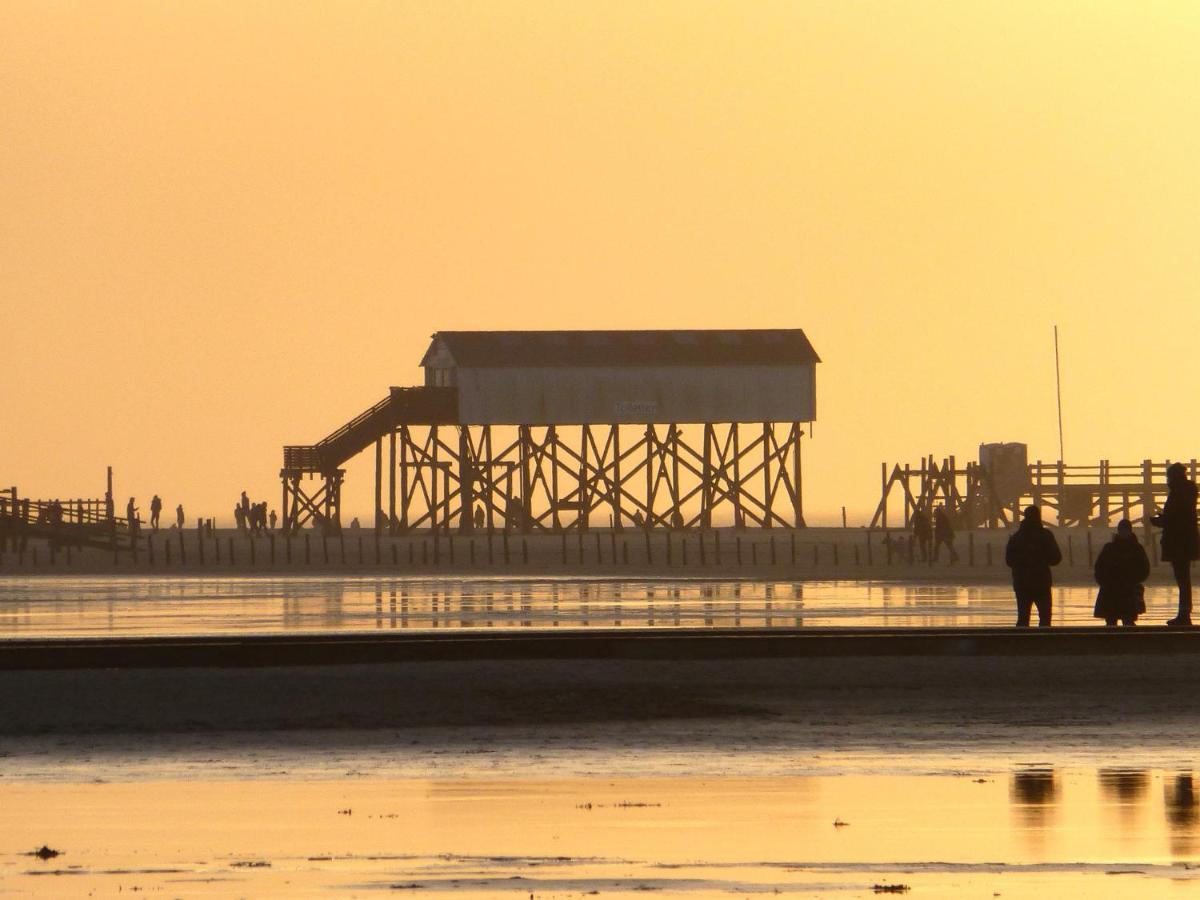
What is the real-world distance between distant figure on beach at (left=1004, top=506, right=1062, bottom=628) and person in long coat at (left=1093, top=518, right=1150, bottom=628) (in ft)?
1.71

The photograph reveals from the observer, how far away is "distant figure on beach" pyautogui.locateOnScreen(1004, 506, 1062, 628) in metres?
29.1

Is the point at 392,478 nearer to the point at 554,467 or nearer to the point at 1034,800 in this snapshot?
the point at 554,467

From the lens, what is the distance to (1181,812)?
15125mm

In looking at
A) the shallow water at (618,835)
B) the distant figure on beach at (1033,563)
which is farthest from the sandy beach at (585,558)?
the shallow water at (618,835)

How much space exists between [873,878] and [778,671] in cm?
1138

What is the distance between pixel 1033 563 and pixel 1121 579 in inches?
35.9

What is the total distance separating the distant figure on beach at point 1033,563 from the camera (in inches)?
1145

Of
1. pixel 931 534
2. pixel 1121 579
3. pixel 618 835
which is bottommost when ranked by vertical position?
pixel 618 835

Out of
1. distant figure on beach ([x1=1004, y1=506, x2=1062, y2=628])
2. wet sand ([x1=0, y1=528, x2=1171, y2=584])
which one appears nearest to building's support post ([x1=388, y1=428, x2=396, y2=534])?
wet sand ([x1=0, y1=528, x2=1171, y2=584])

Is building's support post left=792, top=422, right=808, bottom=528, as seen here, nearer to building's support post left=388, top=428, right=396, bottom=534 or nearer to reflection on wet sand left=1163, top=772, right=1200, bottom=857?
building's support post left=388, top=428, right=396, bottom=534

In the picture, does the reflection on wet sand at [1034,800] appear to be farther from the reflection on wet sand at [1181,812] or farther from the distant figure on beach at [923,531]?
the distant figure on beach at [923,531]

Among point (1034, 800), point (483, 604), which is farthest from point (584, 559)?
point (1034, 800)

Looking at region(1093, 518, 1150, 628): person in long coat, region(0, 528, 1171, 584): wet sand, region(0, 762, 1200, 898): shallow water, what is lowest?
region(0, 762, 1200, 898): shallow water

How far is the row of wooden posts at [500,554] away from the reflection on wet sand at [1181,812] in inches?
2065
